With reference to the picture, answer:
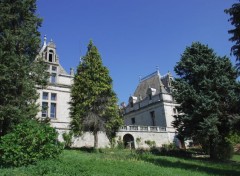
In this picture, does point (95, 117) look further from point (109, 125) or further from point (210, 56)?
point (210, 56)

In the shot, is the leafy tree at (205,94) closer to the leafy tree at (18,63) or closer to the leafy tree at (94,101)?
the leafy tree at (94,101)

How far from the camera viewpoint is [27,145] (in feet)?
44.8

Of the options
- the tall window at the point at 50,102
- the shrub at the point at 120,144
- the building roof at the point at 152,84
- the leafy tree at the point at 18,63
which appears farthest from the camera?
the building roof at the point at 152,84

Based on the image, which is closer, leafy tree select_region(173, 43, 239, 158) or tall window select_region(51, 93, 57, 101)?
leafy tree select_region(173, 43, 239, 158)

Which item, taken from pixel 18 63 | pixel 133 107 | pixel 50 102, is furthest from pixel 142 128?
pixel 18 63

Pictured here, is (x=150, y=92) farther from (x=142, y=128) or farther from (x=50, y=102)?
(x=50, y=102)

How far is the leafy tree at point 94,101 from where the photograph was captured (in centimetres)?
2662

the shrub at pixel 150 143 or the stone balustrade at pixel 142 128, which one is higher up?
the stone balustrade at pixel 142 128

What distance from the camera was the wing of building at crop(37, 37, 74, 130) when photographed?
33969mm

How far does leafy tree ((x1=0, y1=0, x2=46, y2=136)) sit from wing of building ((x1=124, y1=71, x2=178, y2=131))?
26.8 metres

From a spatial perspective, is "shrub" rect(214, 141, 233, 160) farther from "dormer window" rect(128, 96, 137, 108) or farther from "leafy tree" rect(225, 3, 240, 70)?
"dormer window" rect(128, 96, 137, 108)

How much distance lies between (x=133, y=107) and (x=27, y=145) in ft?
126

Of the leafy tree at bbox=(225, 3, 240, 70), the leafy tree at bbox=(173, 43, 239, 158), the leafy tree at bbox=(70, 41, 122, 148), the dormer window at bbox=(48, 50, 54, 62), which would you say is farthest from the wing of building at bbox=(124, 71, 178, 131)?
the leafy tree at bbox=(225, 3, 240, 70)

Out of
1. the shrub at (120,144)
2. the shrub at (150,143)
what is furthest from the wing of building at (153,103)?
the shrub at (120,144)
